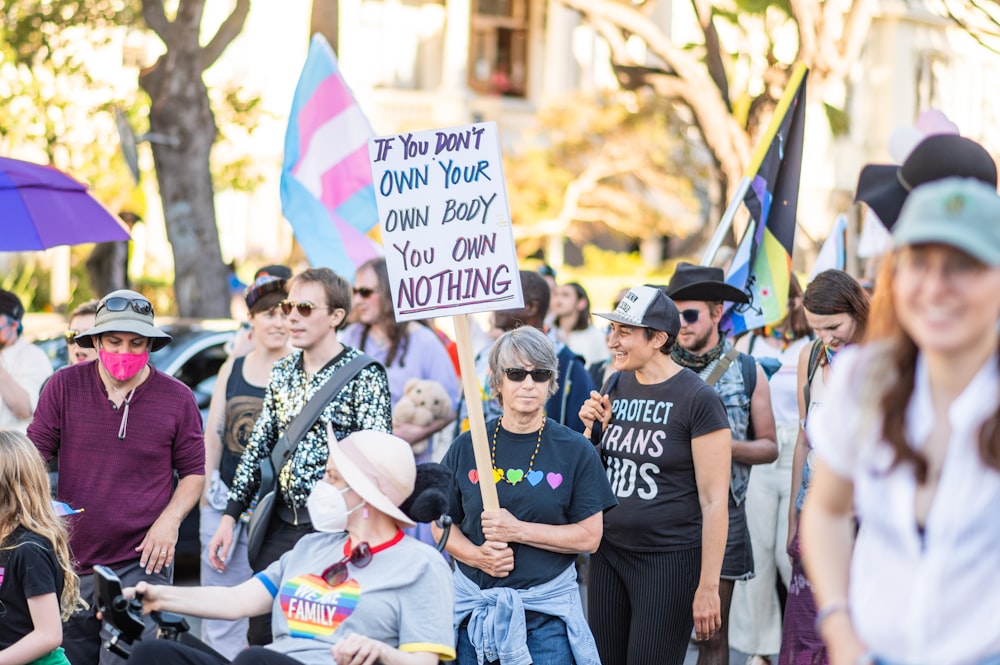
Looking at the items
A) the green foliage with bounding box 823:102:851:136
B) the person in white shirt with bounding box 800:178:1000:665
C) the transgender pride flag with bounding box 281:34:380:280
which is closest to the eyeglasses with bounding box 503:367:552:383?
the person in white shirt with bounding box 800:178:1000:665

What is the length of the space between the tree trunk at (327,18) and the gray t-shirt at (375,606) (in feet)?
34.0

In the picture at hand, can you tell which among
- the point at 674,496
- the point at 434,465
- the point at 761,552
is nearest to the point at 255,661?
the point at 434,465

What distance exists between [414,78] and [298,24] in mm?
3949

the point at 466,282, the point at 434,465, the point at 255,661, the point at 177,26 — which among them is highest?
the point at 177,26

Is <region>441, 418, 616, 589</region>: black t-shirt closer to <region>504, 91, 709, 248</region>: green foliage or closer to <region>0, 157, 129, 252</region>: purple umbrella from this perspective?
<region>0, 157, 129, 252</region>: purple umbrella

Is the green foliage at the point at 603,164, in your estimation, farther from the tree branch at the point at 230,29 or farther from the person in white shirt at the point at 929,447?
the person in white shirt at the point at 929,447

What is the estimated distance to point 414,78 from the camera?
30.5 meters

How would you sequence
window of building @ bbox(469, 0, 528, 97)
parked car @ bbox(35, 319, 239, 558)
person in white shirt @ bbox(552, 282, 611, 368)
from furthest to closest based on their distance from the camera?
window of building @ bbox(469, 0, 528, 97) → person in white shirt @ bbox(552, 282, 611, 368) → parked car @ bbox(35, 319, 239, 558)

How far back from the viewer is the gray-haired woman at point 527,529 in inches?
190

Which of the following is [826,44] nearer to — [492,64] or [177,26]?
[177,26]

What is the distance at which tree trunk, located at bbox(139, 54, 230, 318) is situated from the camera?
12930mm

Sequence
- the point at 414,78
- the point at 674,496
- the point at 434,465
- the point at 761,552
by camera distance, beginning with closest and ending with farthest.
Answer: the point at 434,465
the point at 674,496
the point at 761,552
the point at 414,78

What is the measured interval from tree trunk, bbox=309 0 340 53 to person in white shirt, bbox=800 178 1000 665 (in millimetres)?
11563

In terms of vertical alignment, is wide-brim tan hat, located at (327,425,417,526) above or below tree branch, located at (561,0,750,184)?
below
